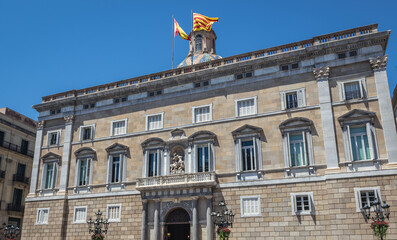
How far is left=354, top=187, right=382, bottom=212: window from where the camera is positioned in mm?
22359

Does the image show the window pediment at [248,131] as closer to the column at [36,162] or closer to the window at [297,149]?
the window at [297,149]

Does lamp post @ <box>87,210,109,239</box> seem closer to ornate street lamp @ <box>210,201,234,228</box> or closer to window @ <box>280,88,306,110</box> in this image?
ornate street lamp @ <box>210,201,234,228</box>

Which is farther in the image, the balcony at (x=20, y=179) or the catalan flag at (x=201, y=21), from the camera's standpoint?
the balcony at (x=20, y=179)

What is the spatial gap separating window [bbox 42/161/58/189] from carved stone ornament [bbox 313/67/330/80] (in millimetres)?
23207

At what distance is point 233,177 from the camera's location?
87.7 feet

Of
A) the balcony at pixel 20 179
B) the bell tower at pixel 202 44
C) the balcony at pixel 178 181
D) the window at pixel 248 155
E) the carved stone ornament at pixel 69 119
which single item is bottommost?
the balcony at pixel 178 181

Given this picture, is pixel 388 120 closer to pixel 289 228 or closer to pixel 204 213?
pixel 289 228

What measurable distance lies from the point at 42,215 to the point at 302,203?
868 inches

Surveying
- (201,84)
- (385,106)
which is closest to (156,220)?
(201,84)

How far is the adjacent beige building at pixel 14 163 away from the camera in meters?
40.2

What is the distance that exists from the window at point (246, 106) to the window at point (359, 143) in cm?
698

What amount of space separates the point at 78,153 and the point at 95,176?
290 centimetres

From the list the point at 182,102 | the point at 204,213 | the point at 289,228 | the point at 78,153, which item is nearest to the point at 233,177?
the point at 204,213

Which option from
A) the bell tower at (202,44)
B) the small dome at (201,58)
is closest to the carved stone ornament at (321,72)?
the small dome at (201,58)
